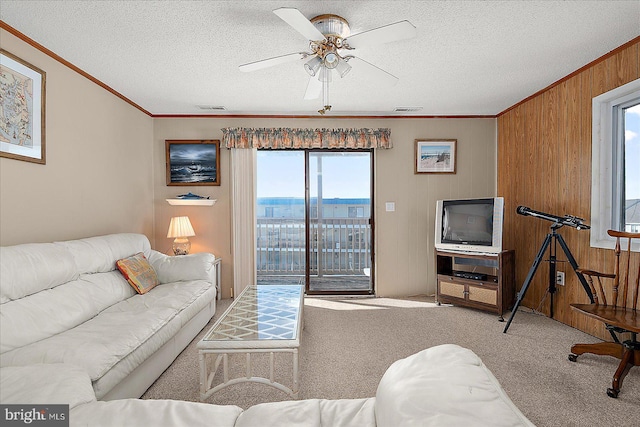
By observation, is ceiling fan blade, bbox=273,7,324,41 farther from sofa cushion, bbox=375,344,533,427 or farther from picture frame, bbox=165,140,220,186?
picture frame, bbox=165,140,220,186

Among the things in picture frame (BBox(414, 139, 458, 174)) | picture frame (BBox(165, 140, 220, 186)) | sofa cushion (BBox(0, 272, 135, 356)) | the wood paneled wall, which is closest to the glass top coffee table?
sofa cushion (BBox(0, 272, 135, 356))

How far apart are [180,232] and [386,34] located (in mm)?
3110

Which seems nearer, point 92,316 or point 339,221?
point 92,316

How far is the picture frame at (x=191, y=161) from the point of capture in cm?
435

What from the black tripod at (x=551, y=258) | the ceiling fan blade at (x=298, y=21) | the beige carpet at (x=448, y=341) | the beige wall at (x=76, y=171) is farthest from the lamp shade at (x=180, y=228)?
the black tripod at (x=551, y=258)

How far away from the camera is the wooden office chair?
6.83 feet

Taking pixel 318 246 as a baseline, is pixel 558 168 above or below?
above

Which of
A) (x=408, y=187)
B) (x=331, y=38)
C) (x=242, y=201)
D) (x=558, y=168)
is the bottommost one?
(x=242, y=201)

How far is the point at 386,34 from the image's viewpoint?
1947 mm

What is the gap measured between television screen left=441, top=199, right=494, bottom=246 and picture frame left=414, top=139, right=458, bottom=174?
0.62 metres

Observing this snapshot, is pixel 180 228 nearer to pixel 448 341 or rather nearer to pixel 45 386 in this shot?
pixel 45 386

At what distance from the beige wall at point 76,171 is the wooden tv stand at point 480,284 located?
141 inches

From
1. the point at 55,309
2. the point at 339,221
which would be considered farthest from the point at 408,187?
the point at 55,309

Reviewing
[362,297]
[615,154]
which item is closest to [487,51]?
[615,154]
